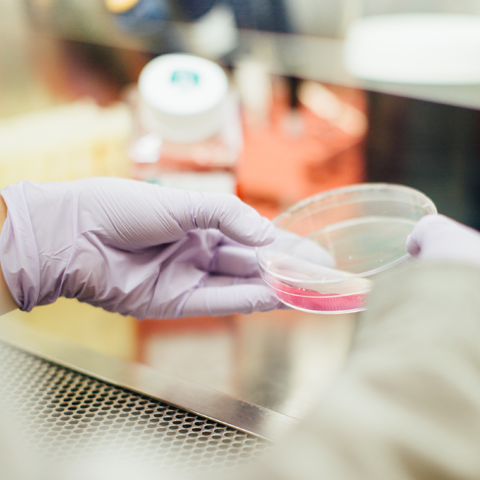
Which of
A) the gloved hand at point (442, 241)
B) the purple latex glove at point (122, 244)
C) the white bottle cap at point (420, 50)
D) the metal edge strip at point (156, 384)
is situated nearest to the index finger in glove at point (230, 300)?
the purple latex glove at point (122, 244)

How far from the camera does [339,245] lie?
36.7 inches

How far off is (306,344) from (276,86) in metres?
0.96

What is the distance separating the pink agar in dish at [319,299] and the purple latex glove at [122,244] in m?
0.10

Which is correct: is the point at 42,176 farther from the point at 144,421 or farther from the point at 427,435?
the point at 427,435

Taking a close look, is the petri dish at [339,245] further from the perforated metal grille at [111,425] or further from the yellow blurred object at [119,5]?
the yellow blurred object at [119,5]

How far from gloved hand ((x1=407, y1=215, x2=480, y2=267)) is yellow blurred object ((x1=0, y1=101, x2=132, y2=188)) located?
1.03 m

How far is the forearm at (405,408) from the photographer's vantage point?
30 cm

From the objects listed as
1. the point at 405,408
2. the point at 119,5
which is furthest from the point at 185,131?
the point at 405,408

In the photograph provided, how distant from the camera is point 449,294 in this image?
39 centimetres

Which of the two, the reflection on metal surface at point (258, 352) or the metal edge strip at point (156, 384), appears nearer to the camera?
the metal edge strip at point (156, 384)

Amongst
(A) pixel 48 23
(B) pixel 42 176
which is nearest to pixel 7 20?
(A) pixel 48 23

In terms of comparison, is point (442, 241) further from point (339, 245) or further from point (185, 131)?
point (185, 131)

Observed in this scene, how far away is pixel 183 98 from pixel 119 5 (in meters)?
0.50

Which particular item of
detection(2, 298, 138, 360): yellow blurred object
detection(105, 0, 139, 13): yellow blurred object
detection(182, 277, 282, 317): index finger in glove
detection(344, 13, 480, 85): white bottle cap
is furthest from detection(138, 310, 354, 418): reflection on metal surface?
detection(105, 0, 139, 13): yellow blurred object
